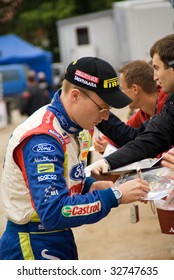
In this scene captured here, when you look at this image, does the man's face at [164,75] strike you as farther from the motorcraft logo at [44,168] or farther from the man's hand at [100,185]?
the motorcraft logo at [44,168]

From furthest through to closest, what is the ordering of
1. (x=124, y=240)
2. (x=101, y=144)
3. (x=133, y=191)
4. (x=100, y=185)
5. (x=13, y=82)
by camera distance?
1. (x=13, y=82)
2. (x=124, y=240)
3. (x=101, y=144)
4. (x=100, y=185)
5. (x=133, y=191)

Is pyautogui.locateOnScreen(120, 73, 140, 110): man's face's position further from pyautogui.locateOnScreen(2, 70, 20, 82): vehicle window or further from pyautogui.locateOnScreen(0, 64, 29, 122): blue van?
pyautogui.locateOnScreen(2, 70, 20, 82): vehicle window

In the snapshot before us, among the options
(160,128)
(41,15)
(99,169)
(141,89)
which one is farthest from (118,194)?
(41,15)

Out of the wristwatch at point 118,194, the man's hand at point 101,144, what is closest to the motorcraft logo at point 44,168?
the wristwatch at point 118,194

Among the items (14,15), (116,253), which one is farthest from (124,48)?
(14,15)

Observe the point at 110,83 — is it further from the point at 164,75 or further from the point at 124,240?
the point at 124,240

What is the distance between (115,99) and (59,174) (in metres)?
0.44

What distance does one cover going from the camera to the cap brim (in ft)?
10.1

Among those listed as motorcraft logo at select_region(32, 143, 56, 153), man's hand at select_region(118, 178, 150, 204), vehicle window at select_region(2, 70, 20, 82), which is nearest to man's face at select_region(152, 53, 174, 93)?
man's hand at select_region(118, 178, 150, 204)

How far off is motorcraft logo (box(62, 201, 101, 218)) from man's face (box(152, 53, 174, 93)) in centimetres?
113

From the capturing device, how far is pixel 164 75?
3846 millimetres
